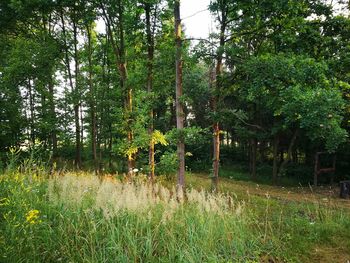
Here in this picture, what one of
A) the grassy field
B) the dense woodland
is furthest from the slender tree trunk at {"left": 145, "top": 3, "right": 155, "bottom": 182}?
the grassy field

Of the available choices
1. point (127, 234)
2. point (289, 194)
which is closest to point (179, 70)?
point (127, 234)

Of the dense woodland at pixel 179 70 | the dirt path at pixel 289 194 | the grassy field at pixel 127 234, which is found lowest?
the dirt path at pixel 289 194

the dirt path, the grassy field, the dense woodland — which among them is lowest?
the dirt path

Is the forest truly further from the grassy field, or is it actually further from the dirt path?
the dirt path

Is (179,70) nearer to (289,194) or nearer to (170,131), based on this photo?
(170,131)

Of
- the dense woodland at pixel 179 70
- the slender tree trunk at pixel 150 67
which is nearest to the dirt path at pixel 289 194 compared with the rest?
the dense woodland at pixel 179 70

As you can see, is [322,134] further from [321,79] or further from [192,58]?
[192,58]

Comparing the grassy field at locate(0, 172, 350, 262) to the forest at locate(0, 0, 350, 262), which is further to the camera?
the forest at locate(0, 0, 350, 262)

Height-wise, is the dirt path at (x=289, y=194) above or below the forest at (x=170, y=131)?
below

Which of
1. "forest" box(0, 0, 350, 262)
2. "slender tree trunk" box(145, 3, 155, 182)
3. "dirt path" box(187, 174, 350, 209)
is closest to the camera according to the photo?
"forest" box(0, 0, 350, 262)

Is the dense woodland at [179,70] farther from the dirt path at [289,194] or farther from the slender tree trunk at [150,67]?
the dirt path at [289,194]

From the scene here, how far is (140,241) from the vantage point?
4215 millimetres

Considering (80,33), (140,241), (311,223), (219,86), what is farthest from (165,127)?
(140,241)

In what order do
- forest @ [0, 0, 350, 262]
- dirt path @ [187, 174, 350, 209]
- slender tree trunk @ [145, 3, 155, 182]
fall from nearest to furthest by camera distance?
forest @ [0, 0, 350, 262] → slender tree trunk @ [145, 3, 155, 182] → dirt path @ [187, 174, 350, 209]
